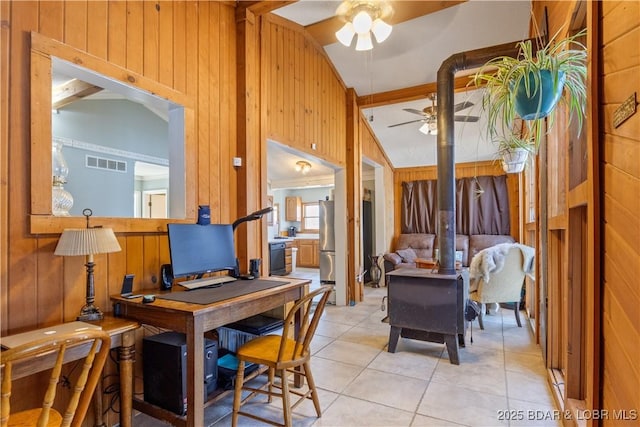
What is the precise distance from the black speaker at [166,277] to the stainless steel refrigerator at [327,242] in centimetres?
323

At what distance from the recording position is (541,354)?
2.98 m

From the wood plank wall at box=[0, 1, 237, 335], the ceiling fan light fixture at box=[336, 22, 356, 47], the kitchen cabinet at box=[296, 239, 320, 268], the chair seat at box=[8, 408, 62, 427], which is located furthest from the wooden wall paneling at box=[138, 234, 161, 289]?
the kitchen cabinet at box=[296, 239, 320, 268]

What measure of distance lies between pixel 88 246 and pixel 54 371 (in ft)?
2.51

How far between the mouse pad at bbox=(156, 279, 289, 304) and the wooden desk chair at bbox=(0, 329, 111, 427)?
0.58m

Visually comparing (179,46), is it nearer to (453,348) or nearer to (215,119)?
(215,119)

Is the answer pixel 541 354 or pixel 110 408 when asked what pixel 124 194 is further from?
pixel 541 354

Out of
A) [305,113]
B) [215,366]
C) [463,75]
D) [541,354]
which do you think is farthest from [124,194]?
[541,354]

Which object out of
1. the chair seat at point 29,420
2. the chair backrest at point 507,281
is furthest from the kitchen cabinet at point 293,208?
the chair seat at point 29,420

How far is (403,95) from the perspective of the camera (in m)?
4.82

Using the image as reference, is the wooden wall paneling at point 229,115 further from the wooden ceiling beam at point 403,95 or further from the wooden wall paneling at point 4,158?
the wooden ceiling beam at point 403,95

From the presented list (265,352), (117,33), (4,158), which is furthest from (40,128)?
(265,352)

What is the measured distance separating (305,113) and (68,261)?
9.73 feet

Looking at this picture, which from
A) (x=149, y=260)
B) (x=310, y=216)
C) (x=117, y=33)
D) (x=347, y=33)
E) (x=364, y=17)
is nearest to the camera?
(x=117, y=33)

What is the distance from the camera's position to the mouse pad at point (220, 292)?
186cm
